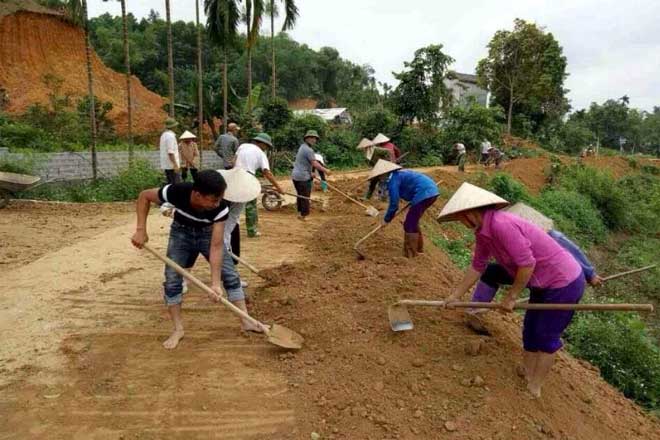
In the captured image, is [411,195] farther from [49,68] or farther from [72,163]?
[49,68]

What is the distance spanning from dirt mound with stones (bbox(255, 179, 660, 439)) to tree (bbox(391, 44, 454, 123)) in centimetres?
1778

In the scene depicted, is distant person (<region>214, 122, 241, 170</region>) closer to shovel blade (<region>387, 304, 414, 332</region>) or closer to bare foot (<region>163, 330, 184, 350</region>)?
bare foot (<region>163, 330, 184, 350</region>)

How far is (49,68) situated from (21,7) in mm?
3839

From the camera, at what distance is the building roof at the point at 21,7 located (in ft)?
87.9

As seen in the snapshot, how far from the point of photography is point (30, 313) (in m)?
4.30

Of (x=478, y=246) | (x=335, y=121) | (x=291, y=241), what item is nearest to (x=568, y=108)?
(x=335, y=121)

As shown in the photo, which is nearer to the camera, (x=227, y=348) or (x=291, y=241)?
(x=227, y=348)

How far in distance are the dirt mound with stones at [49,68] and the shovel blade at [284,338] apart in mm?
22895

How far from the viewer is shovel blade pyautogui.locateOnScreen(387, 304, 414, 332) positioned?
368cm

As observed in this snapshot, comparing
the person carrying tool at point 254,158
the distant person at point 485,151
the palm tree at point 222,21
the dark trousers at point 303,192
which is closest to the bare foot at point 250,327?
the person carrying tool at point 254,158

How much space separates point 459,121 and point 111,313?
66.6ft

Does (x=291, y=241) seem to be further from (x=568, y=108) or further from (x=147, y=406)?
(x=568, y=108)

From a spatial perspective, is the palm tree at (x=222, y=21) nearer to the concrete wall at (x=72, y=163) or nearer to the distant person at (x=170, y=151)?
the concrete wall at (x=72, y=163)

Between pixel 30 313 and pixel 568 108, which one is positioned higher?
pixel 568 108
